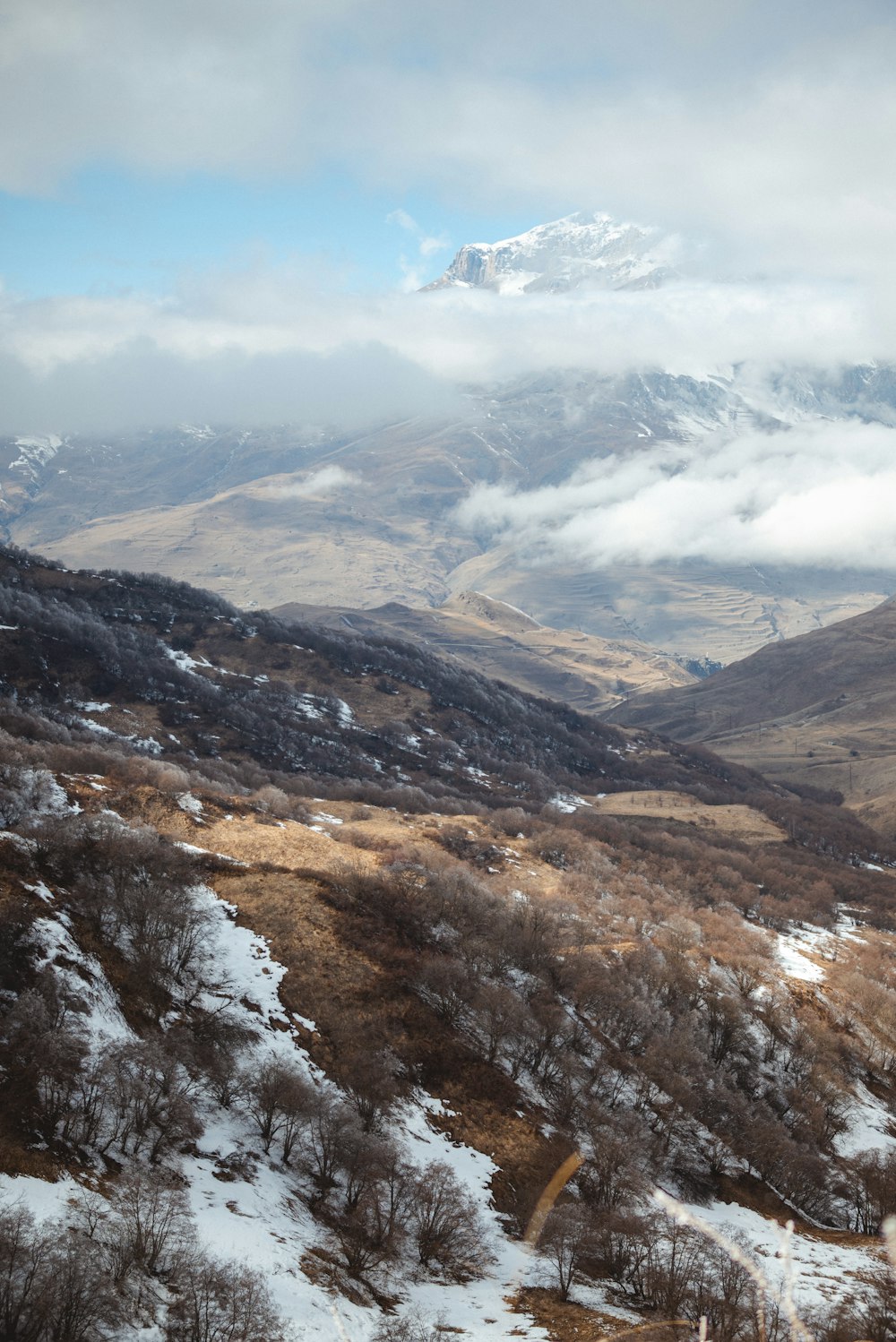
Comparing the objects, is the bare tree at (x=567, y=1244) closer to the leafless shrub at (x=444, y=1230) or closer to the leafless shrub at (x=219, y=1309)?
the leafless shrub at (x=444, y=1230)

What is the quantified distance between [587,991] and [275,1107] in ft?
118

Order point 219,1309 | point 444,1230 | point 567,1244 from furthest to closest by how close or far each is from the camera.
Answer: point 567,1244, point 444,1230, point 219,1309

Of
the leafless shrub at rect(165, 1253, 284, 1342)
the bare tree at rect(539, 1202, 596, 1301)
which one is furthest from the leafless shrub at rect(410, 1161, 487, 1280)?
the leafless shrub at rect(165, 1253, 284, 1342)

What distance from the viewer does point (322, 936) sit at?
211 feet

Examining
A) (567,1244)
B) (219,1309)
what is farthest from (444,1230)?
(219,1309)

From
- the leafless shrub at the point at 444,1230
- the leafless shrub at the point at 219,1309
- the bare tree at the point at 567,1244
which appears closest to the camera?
the leafless shrub at the point at 219,1309

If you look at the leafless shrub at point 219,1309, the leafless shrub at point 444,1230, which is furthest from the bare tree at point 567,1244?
the leafless shrub at point 219,1309

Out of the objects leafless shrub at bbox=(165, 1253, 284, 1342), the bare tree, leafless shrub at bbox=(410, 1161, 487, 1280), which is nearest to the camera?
leafless shrub at bbox=(165, 1253, 284, 1342)

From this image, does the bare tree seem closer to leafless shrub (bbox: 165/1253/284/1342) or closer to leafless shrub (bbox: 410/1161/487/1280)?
leafless shrub (bbox: 410/1161/487/1280)

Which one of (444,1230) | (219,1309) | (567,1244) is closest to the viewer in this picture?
(219,1309)

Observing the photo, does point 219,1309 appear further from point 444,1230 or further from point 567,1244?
point 567,1244

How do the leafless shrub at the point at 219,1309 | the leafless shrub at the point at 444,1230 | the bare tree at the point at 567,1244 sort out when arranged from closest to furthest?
1. the leafless shrub at the point at 219,1309
2. the bare tree at the point at 567,1244
3. the leafless shrub at the point at 444,1230

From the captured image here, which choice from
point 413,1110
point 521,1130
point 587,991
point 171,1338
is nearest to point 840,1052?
point 587,991

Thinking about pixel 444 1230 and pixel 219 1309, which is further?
pixel 444 1230
